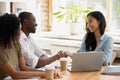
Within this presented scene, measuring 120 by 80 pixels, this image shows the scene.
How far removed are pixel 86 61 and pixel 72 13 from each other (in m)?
1.99

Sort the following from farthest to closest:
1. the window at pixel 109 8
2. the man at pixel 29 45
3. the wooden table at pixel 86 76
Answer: the window at pixel 109 8, the man at pixel 29 45, the wooden table at pixel 86 76

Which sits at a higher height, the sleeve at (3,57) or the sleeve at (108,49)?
the sleeve at (3,57)

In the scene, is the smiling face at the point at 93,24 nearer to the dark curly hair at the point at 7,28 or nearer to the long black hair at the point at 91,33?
the long black hair at the point at 91,33

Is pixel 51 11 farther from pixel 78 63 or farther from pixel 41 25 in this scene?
pixel 78 63

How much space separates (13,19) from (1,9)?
65.7 inches

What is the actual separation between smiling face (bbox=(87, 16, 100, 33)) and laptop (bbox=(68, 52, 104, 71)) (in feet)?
2.65

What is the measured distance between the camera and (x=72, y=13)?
4270 mm

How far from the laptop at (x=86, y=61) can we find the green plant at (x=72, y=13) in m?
1.89

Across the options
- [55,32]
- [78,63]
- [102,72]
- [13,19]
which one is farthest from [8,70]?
[55,32]

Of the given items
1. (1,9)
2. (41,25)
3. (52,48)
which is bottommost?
(52,48)

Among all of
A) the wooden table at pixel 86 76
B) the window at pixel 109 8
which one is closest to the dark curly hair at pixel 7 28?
the wooden table at pixel 86 76

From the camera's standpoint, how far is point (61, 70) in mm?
2510

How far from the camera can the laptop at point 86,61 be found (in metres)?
2.33

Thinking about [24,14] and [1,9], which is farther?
[1,9]
